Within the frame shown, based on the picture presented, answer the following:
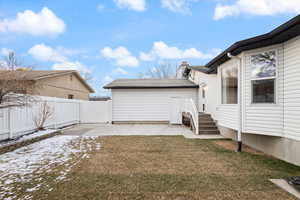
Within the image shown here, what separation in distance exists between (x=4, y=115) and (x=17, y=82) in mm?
1674

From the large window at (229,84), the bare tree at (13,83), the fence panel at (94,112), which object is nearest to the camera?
the bare tree at (13,83)

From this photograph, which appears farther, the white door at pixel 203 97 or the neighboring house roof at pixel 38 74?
the white door at pixel 203 97

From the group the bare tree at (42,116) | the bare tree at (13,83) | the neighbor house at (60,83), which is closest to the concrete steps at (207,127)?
the bare tree at (13,83)

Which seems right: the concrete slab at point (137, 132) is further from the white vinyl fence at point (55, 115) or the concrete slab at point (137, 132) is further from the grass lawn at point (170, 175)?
the grass lawn at point (170, 175)

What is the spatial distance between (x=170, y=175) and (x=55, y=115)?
8.28 meters

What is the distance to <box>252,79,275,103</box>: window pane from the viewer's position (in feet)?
15.2

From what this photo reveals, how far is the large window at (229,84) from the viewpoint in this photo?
5.84 metres

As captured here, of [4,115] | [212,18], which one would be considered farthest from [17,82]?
[212,18]

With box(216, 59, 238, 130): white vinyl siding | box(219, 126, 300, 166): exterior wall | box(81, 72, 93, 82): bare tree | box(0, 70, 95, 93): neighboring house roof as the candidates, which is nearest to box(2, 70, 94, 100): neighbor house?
box(0, 70, 95, 93): neighboring house roof

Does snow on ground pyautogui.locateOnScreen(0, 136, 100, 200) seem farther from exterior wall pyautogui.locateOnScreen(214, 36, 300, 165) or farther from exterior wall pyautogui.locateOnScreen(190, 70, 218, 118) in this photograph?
exterior wall pyautogui.locateOnScreen(190, 70, 218, 118)

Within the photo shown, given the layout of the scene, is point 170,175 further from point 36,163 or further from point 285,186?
point 36,163

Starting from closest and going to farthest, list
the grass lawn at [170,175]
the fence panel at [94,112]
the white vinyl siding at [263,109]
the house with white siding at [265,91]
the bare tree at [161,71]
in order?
the grass lawn at [170,175], the house with white siding at [265,91], the white vinyl siding at [263,109], the fence panel at [94,112], the bare tree at [161,71]

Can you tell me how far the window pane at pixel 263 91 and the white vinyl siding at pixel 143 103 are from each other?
671 cm

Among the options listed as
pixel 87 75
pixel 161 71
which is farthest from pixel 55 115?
pixel 87 75
